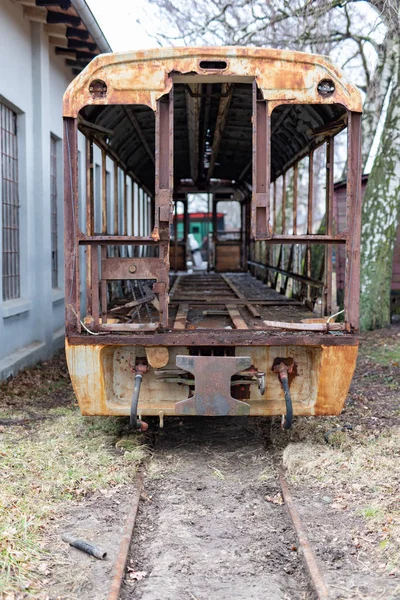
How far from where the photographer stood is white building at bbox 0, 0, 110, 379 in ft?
29.9

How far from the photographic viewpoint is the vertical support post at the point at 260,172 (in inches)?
216

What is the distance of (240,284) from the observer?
11.5m

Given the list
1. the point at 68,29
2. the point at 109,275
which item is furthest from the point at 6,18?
the point at 109,275

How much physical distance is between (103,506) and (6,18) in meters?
6.84

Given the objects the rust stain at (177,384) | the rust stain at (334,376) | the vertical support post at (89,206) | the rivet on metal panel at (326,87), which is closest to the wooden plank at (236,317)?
the rust stain at (177,384)

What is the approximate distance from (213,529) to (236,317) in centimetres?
253

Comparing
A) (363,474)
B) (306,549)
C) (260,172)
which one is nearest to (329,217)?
(260,172)

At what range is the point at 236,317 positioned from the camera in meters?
6.66

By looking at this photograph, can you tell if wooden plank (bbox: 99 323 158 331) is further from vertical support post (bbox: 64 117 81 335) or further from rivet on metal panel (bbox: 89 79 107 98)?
rivet on metal panel (bbox: 89 79 107 98)

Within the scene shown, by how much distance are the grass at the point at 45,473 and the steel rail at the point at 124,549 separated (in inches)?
14.7

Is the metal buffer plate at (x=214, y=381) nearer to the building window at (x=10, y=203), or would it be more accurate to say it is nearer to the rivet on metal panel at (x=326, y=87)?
the rivet on metal panel at (x=326, y=87)

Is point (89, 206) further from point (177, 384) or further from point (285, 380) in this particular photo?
point (285, 380)

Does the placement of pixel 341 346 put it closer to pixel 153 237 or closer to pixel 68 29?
pixel 153 237

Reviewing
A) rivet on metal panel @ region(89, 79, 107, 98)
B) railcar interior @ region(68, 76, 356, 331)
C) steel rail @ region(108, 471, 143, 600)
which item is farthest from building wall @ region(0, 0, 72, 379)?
steel rail @ region(108, 471, 143, 600)
